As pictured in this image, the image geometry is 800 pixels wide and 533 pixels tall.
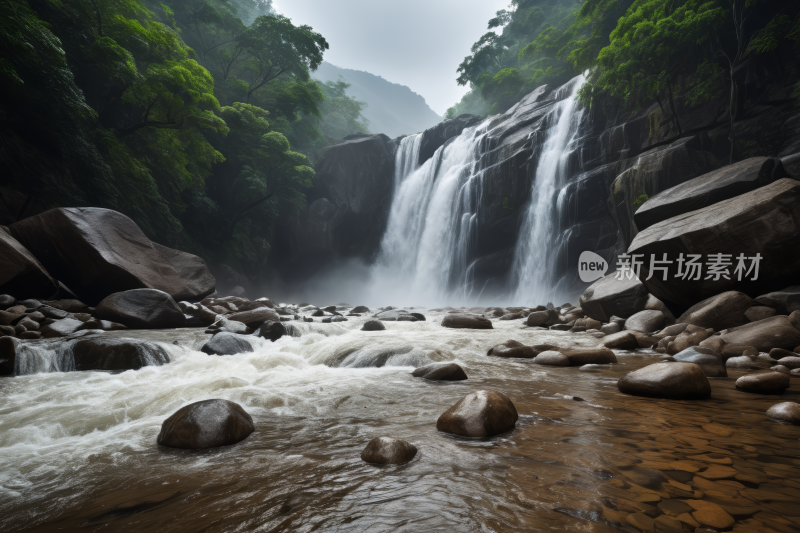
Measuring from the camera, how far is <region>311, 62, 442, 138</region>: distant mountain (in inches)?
5143

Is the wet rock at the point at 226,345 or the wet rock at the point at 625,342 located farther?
the wet rock at the point at 625,342

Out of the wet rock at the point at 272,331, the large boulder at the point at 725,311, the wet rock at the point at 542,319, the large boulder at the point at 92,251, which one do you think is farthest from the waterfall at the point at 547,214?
the large boulder at the point at 92,251

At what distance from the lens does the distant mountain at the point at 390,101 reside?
131m

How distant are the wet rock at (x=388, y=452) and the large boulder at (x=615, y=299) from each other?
8518 mm

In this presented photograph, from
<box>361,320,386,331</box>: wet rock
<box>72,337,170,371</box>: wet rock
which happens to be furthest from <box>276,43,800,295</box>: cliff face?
<box>72,337,170,371</box>: wet rock

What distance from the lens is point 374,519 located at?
150 cm

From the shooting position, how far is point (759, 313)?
5.95m

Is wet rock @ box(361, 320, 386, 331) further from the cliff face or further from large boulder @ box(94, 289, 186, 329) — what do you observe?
the cliff face

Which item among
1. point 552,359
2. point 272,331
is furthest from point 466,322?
point 272,331

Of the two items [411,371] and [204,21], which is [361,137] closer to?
[204,21]

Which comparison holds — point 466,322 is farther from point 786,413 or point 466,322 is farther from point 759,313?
point 786,413

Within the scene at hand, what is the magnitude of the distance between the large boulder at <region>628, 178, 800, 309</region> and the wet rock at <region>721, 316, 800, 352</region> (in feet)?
4.65

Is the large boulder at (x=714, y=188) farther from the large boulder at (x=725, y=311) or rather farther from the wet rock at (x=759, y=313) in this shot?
the wet rock at (x=759, y=313)

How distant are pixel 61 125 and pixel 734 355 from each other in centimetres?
1798
